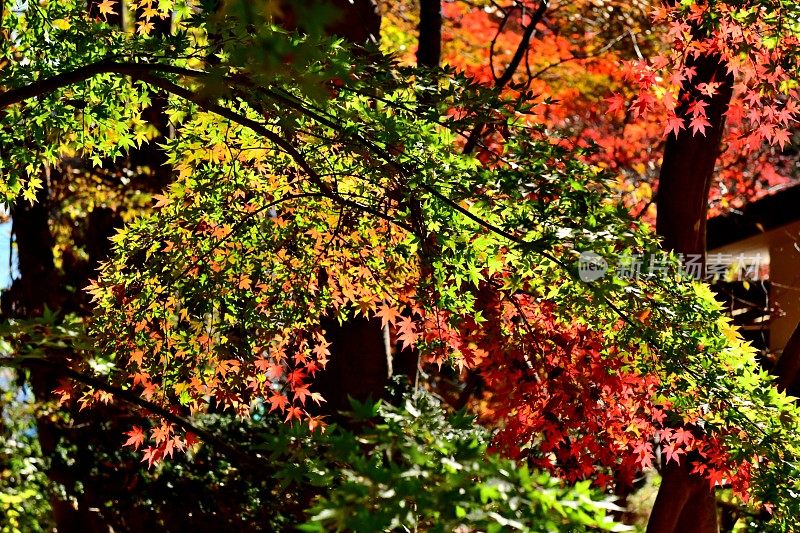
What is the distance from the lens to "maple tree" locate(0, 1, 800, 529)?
3.97 meters

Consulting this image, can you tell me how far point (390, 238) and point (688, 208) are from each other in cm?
269

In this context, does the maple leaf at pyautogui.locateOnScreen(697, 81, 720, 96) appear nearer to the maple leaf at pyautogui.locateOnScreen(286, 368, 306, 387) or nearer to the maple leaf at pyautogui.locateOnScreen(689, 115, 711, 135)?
the maple leaf at pyautogui.locateOnScreen(689, 115, 711, 135)

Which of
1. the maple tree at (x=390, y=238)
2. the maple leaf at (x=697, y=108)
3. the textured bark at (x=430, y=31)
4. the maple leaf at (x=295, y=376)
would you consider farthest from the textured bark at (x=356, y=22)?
the maple leaf at (x=295, y=376)

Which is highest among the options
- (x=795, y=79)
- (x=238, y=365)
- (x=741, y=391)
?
(x=795, y=79)

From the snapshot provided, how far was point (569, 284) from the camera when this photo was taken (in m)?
4.34

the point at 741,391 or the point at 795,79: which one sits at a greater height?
the point at 795,79

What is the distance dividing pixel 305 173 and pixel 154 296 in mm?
1142

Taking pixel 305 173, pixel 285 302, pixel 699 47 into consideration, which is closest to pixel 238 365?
pixel 285 302

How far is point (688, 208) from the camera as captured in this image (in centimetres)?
663

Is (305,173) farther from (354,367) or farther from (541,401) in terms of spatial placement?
(354,367)

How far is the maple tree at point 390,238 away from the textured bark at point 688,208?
0.17ft

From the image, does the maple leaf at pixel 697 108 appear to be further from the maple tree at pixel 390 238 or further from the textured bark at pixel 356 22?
the textured bark at pixel 356 22

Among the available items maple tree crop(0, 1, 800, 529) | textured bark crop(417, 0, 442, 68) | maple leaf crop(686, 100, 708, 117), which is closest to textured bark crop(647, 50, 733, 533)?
maple tree crop(0, 1, 800, 529)

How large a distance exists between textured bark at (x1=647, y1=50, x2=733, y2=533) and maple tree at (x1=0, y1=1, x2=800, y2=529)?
0.17 ft
